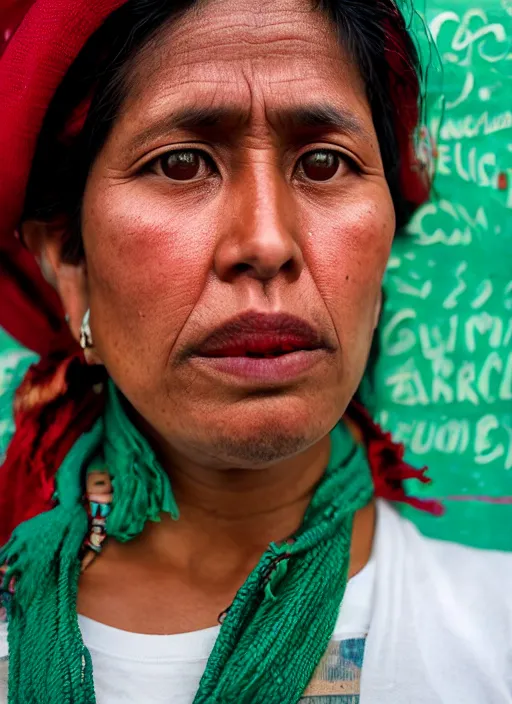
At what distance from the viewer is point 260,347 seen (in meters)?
1.26

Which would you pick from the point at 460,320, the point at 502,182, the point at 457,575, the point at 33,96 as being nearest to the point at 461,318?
the point at 460,320

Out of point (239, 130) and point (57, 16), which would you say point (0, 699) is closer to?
point (239, 130)

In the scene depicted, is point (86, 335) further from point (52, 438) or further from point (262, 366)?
point (262, 366)

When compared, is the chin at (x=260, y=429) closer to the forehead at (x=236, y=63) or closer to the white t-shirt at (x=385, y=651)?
the white t-shirt at (x=385, y=651)

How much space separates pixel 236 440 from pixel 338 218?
49 centimetres

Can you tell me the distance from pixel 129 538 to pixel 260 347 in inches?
23.6

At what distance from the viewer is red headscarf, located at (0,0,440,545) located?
4.56ft

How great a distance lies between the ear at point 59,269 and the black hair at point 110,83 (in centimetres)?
2

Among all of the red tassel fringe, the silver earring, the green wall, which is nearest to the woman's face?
the silver earring

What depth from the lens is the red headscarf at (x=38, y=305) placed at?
4.56 ft

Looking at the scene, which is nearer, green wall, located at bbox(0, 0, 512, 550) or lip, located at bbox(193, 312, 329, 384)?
lip, located at bbox(193, 312, 329, 384)

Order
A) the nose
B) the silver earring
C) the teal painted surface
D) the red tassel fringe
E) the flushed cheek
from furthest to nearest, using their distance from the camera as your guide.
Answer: the teal painted surface → the red tassel fringe → the silver earring → the flushed cheek → the nose

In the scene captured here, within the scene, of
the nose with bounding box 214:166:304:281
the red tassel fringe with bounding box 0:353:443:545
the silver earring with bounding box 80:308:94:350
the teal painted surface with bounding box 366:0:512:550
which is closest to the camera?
the nose with bounding box 214:166:304:281

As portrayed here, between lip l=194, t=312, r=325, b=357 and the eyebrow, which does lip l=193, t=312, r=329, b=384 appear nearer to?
lip l=194, t=312, r=325, b=357
